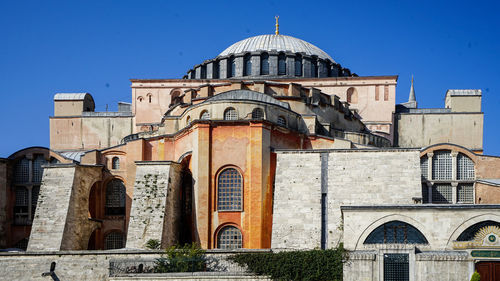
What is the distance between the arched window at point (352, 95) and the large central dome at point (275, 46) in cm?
414

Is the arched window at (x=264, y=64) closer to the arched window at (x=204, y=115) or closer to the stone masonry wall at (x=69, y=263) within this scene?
the arched window at (x=204, y=115)

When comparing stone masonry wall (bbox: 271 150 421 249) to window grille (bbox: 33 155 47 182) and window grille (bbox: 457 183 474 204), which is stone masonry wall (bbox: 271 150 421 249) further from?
window grille (bbox: 33 155 47 182)

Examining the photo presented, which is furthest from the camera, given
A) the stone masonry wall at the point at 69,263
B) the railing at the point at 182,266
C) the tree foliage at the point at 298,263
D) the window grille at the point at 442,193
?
the window grille at the point at 442,193

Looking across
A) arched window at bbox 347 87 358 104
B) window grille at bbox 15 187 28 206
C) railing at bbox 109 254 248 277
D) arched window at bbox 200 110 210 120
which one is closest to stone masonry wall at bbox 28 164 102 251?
window grille at bbox 15 187 28 206

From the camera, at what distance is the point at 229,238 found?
3072cm

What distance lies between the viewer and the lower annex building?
25.9 metres

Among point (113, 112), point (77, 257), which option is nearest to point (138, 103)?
point (113, 112)

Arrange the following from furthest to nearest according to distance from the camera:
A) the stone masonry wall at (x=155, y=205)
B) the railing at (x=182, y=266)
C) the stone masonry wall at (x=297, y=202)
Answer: the stone masonry wall at (x=155, y=205) → the stone masonry wall at (x=297, y=202) → the railing at (x=182, y=266)

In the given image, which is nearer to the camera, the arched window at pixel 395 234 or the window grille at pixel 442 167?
the arched window at pixel 395 234

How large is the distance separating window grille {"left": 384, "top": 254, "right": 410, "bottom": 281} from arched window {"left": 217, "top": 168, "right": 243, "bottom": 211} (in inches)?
312

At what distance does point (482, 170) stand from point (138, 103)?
22470mm

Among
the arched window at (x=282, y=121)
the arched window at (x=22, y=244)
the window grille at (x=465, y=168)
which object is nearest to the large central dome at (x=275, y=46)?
the arched window at (x=282, y=121)

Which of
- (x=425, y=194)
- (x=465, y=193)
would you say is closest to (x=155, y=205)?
(x=425, y=194)

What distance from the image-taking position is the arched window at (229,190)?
3094cm
